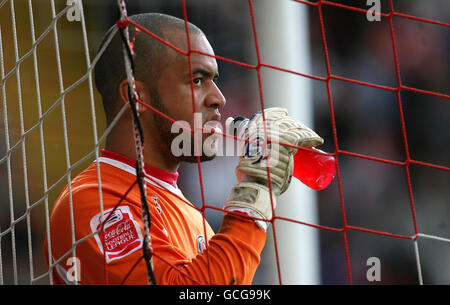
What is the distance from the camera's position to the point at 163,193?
81.7 inches

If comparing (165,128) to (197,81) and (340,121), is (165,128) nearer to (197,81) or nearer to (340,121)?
(197,81)

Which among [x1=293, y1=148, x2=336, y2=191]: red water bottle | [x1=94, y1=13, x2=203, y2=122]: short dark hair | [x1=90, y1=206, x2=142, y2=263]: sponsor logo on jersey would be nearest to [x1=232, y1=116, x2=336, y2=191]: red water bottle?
[x1=293, y1=148, x2=336, y2=191]: red water bottle

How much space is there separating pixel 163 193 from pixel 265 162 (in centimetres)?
39

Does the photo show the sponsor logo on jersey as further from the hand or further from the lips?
the lips

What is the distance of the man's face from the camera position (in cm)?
200

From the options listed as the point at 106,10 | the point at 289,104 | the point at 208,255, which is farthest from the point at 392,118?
the point at 208,255

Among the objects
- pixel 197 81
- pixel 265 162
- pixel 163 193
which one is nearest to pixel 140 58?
pixel 197 81

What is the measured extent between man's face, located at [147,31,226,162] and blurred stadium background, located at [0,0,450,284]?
2.27 m

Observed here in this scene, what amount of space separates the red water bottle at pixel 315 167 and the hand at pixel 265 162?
80 millimetres

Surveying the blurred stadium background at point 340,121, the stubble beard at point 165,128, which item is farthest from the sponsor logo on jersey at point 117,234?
the blurred stadium background at point 340,121
